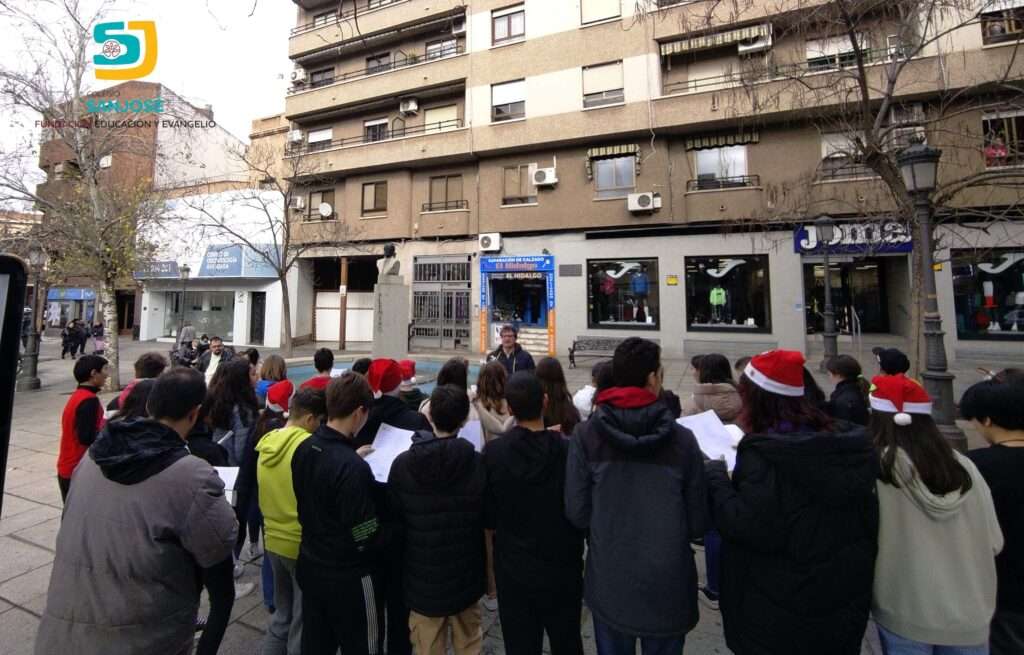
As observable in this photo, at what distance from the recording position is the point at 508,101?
1792 cm

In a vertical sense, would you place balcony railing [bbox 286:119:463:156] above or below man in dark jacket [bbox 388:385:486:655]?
above

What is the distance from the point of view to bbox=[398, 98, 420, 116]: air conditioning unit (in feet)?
63.9

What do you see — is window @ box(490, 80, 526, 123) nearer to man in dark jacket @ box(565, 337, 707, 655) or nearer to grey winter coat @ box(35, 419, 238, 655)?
man in dark jacket @ box(565, 337, 707, 655)

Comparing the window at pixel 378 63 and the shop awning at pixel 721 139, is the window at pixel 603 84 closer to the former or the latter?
the shop awning at pixel 721 139

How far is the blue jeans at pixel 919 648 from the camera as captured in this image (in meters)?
1.70

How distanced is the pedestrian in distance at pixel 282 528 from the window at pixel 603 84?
1731cm

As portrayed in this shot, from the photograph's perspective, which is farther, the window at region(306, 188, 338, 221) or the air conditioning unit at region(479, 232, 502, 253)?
the window at region(306, 188, 338, 221)

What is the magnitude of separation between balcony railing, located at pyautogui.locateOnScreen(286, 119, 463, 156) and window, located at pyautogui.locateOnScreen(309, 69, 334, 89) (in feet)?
9.66

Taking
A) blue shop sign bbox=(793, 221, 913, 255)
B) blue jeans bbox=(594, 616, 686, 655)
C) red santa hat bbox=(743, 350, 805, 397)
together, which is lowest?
blue jeans bbox=(594, 616, 686, 655)

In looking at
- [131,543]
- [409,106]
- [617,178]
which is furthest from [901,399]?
[409,106]

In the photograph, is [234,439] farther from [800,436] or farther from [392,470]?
[800,436]

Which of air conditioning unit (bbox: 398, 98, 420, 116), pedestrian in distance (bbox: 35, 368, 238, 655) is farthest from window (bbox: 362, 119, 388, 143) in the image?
pedestrian in distance (bbox: 35, 368, 238, 655)

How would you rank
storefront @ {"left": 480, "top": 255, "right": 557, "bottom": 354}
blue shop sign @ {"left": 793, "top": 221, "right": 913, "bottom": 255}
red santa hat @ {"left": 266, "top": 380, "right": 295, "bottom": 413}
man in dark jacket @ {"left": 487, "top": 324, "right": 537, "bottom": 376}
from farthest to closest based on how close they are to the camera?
storefront @ {"left": 480, "top": 255, "right": 557, "bottom": 354}
blue shop sign @ {"left": 793, "top": 221, "right": 913, "bottom": 255}
man in dark jacket @ {"left": 487, "top": 324, "right": 537, "bottom": 376}
red santa hat @ {"left": 266, "top": 380, "right": 295, "bottom": 413}

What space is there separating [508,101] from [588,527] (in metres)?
18.9
